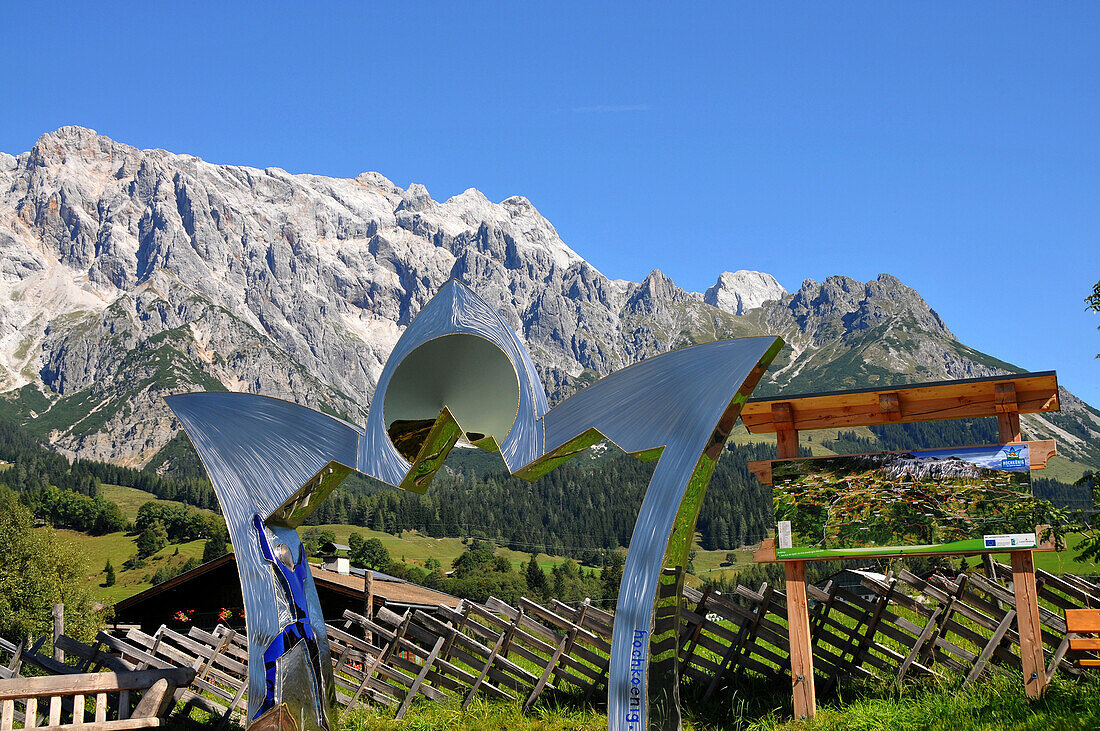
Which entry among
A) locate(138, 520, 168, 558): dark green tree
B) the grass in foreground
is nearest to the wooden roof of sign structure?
the grass in foreground

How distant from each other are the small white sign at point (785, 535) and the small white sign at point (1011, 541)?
1738 millimetres

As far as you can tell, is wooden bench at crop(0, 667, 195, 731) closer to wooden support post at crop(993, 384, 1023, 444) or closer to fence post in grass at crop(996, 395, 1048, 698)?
fence post in grass at crop(996, 395, 1048, 698)

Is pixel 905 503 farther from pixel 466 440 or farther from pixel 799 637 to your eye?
pixel 466 440

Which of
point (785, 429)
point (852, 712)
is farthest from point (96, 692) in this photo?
point (785, 429)

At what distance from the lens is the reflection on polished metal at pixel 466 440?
5898 mm

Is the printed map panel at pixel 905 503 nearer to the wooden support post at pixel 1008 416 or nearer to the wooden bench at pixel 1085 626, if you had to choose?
the wooden support post at pixel 1008 416

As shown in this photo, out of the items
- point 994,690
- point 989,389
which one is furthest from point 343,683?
point 989,389

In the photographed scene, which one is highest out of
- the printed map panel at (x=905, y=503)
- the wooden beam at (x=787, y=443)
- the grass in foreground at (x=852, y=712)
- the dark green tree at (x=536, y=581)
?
the wooden beam at (x=787, y=443)

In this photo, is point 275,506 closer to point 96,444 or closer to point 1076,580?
point 1076,580

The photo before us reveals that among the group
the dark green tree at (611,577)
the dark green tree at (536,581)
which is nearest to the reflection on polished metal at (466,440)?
the dark green tree at (611,577)

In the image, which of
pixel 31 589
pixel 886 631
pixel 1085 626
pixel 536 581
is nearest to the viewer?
pixel 1085 626

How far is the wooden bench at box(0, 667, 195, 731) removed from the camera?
24.4 ft

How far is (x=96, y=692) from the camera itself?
762 centimetres

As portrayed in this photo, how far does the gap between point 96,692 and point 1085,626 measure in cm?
830
